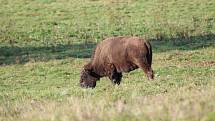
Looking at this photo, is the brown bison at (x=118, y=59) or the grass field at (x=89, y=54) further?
the brown bison at (x=118, y=59)

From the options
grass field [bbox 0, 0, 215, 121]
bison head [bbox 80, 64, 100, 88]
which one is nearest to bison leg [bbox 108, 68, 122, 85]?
grass field [bbox 0, 0, 215, 121]

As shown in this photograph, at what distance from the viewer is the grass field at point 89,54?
26.3 feet

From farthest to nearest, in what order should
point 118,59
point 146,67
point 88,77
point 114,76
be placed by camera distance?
point 88,77
point 114,76
point 118,59
point 146,67

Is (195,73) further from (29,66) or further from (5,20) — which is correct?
(5,20)

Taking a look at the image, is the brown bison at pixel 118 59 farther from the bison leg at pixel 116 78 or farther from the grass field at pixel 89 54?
the grass field at pixel 89 54

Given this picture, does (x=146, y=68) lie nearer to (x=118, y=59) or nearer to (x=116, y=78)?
(x=118, y=59)

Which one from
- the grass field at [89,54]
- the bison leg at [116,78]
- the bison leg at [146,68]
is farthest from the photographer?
the bison leg at [116,78]

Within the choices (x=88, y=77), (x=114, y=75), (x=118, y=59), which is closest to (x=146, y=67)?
(x=118, y=59)

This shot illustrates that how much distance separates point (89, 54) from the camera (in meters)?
25.4

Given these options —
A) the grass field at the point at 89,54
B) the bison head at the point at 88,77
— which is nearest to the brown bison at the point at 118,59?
the bison head at the point at 88,77

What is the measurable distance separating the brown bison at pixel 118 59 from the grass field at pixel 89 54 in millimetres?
471

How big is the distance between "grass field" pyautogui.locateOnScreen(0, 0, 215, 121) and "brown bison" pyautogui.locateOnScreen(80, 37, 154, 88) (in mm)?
471

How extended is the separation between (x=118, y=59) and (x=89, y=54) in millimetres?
8521

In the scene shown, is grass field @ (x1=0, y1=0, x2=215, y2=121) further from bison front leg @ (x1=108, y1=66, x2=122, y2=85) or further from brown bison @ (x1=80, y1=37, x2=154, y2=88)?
brown bison @ (x1=80, y1=37, x2=154, y2=88)
